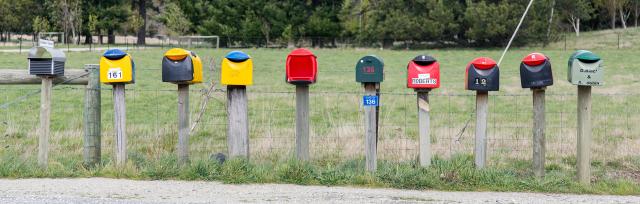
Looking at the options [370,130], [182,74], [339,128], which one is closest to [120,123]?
[182,74]

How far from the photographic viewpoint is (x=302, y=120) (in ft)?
27.4

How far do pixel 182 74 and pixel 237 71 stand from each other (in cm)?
60

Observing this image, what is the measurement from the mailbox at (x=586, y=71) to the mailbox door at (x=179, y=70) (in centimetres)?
400

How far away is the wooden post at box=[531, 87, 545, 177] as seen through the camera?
794cm

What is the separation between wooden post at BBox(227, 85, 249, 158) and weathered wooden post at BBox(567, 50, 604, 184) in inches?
137

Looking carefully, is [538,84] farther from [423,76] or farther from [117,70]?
[117,70]

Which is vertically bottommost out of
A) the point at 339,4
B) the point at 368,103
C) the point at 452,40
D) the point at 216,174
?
the point at 216,174

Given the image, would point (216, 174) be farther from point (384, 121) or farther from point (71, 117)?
point (71, 117)

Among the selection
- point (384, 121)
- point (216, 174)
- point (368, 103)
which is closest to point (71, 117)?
point (384, 121)

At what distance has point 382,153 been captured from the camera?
370 inches

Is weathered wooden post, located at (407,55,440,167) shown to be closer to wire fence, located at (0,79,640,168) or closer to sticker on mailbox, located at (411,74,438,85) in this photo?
sticker on mailbox, located at (411,74,438,85)

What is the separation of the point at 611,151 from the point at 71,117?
9.77m

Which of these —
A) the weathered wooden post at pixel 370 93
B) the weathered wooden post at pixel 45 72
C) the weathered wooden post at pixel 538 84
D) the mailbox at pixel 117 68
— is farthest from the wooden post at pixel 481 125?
the weathered wooden post at pixel 45 72

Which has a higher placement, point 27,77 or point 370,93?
point 27,77
